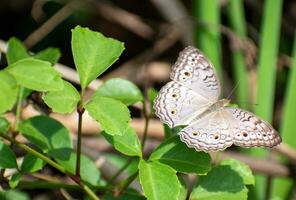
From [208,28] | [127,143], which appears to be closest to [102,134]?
[127,143]

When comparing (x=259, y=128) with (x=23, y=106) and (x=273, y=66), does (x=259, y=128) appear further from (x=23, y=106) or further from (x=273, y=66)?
(x=273, y=66)

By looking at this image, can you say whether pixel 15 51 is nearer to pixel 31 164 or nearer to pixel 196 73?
pixel 31 164

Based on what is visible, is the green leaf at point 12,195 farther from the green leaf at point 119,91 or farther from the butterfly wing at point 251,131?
the butterfly wing at point 251,131

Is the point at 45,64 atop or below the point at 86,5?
atop

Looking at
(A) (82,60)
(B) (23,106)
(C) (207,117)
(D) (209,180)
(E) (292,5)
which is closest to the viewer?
(A) (82,60)

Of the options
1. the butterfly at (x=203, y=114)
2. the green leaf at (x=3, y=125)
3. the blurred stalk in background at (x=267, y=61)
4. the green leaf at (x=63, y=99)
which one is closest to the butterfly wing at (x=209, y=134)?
the butterfly at (x=203, y=114)

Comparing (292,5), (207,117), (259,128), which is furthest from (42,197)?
(292,5)
